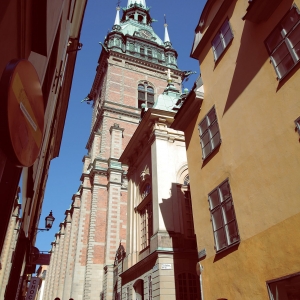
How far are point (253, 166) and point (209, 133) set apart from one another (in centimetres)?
276

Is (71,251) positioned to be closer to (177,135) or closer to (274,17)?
(177,135)

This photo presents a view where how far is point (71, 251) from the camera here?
106 ft

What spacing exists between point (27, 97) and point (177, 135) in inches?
559

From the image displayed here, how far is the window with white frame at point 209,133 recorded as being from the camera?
9.25 meters

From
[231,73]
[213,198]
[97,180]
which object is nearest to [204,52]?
[231,73]

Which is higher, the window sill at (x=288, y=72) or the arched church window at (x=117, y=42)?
the arched church window at (x=117, y=42)

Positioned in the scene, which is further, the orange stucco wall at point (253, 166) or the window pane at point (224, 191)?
the window pane at point (224, 191)

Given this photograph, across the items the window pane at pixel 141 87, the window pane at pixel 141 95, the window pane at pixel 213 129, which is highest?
the window pane at pixel 141 87

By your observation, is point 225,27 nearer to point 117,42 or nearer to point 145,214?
point 145,214

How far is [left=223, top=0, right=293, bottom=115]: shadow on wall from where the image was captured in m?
7.45

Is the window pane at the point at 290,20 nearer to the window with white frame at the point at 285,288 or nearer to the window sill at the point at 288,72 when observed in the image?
the window sill at the point at 288,72

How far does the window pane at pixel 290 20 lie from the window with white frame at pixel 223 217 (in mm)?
4071

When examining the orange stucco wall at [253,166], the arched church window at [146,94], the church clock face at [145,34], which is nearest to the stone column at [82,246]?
the arched church window at [146,94]

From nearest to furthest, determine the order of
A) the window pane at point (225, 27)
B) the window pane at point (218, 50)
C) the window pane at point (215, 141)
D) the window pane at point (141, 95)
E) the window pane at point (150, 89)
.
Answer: the window pane at point (215, 141), the window pane at point (225, 27), the window pane at point (218, 50), the window pane at point (141, 95), the window pane at point (150, 89)
